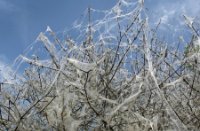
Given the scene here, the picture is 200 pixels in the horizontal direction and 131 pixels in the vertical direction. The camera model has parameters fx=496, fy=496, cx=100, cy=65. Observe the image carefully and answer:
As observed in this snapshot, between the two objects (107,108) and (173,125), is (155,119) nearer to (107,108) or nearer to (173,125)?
(173,125)

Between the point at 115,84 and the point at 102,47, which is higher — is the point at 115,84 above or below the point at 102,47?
below

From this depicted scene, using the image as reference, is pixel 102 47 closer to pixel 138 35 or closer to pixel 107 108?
pixel 138 35

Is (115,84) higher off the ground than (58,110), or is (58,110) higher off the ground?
(115,84)

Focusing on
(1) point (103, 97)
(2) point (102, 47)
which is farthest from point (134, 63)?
(1) point (103, 97)

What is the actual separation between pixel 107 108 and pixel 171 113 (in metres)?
0.45

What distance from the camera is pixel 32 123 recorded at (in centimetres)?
395

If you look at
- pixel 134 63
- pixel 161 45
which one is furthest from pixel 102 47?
pixel 161 45

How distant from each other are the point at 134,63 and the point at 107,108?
1114 millimetres

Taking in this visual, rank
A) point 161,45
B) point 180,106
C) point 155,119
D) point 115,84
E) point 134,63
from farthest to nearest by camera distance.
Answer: point 161,45 → point 134,63 → point 115,84 → point 180,106 → point 155,119

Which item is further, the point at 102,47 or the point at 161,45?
the point at 161,45

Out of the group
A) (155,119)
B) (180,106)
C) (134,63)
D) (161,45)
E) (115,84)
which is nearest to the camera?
(155,119)

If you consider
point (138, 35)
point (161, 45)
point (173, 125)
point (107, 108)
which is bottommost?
point (173, 125)

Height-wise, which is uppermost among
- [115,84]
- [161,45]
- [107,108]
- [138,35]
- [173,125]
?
[161,45]

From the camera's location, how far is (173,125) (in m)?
3.36
